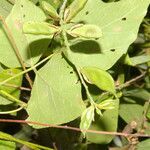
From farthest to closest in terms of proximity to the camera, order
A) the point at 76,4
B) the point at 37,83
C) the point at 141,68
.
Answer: the point at 141,68, the point at 37,83, the point at 76,4

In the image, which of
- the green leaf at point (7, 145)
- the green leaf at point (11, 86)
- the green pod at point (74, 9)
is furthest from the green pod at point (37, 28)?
the green leaf at point (7, 145)

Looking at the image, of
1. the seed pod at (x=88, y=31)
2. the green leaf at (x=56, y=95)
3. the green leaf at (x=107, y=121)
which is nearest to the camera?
the seed pod at (x=88, y=31)

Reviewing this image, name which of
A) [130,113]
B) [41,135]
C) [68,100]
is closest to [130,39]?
[68,100]

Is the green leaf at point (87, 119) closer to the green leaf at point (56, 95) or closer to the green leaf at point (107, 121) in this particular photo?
the green leaf at point (56, 95)

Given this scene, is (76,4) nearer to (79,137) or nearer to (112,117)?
(112,117)

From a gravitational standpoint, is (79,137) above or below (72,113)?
below

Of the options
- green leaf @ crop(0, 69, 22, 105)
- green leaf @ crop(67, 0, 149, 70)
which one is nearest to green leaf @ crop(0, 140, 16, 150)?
green leaf @ crop(0, 69, 22, 105)
